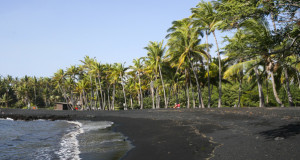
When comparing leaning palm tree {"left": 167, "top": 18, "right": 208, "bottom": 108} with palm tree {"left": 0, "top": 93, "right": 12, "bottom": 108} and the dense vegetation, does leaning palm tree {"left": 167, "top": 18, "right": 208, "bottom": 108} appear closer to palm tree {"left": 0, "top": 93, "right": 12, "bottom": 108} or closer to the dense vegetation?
the dense vegetation

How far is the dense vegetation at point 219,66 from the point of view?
8.17 meters

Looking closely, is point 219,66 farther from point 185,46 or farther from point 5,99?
point 5,99

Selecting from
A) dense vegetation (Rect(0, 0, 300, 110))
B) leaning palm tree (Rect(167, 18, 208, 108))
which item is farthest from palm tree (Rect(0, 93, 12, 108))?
leaning palm tree (Rect(167, 18, 208, 108))

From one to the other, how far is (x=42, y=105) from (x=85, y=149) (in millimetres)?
91180

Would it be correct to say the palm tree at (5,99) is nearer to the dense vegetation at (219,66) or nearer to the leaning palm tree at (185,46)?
the dense vegetation at (219,66)

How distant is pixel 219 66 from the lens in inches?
1136

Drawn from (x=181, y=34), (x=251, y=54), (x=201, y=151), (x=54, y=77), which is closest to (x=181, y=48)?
(x=181, y=34)

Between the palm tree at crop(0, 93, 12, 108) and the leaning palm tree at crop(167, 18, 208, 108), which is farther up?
the leaning palm tree at crop(167, 18, 208, 108)

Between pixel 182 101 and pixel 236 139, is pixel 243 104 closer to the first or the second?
pixel 182 101

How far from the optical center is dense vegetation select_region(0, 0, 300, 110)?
817 cm

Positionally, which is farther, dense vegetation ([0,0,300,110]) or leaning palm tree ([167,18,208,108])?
leaning palm tree ([167,18,208,108])

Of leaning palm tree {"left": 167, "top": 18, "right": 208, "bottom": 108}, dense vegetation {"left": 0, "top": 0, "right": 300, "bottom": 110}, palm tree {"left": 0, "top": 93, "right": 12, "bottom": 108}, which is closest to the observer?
dense vegetation {"left": 0, "top": 0, "right": 300, "bottom": 110}

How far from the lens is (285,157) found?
6.26 metres

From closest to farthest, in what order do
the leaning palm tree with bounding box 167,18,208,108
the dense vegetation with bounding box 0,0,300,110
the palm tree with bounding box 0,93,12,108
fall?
the dense vegetation with bounding box 0,0,300,110
the leaning palm tree with bounding box 167,18,208,108
the palm tree with bounding box 0,93,12,108
